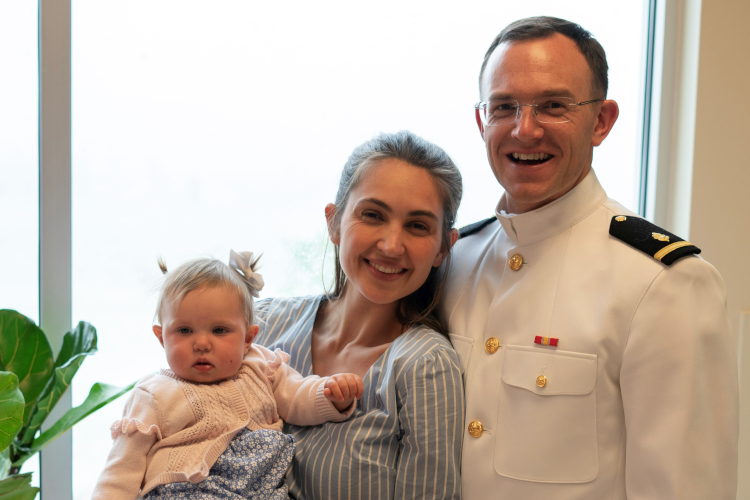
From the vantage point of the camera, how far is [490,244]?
1576 mm

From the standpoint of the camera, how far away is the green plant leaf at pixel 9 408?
127cm

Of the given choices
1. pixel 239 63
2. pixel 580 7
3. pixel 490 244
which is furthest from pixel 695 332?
pixel 580 7

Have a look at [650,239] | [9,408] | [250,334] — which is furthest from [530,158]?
[9,408]

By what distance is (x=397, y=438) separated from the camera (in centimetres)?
135

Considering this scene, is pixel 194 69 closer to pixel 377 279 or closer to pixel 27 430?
pixel 377 279

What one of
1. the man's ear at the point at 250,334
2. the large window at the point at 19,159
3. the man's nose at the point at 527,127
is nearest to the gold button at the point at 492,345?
the man's nose at the point at 527,127

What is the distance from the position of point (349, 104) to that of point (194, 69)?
607 mm

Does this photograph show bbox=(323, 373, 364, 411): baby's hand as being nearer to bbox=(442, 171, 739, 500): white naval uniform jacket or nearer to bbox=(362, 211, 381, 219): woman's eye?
bbox=(442, 171, 739, 500): white naval uniform jacket

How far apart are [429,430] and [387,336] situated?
0.36 m

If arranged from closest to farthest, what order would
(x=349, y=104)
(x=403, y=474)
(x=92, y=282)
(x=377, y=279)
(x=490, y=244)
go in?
(x=403, y=474) → (x=377, y=279) → (x=490, y=244) → (x=92, y=282) → (x=349, y=104)

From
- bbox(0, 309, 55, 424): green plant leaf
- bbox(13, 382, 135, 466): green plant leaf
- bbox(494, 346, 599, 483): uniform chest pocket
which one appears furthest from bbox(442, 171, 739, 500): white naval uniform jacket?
bbox(0, 309, 55, 424): green plant leaf

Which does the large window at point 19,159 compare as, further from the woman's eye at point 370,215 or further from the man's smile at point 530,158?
the man's smile at point 530,158

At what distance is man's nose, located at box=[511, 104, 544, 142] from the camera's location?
4.31 feet

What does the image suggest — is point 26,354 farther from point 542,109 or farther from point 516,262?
point 542,109
